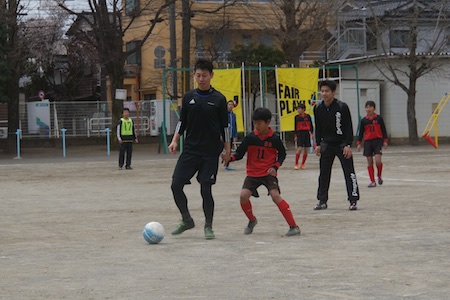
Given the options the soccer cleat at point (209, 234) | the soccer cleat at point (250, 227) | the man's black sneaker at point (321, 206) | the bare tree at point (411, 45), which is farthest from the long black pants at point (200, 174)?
the bare tree at point (411, 45)

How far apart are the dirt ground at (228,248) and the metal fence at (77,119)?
2366cm

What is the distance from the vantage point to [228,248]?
8477 millimetres

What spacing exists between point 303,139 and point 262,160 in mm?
12794

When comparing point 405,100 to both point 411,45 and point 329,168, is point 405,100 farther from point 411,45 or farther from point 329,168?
point 329,168

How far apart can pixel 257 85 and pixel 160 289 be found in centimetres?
3250

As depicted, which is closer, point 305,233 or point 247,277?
point 247,277

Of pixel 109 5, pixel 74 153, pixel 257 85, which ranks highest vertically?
pixel 109 5

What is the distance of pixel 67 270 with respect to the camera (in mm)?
7320

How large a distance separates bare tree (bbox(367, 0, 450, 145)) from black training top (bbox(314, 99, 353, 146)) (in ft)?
78.4

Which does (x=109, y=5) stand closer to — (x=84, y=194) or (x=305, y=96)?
(x=305, y=96)

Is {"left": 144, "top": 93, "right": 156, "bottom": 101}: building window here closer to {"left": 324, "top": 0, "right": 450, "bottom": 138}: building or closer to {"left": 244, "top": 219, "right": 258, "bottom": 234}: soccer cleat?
{"left": 324, "top": 0, "right": 450, "bottom": 138}: building

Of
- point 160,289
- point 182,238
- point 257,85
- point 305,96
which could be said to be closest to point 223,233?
point 182,238

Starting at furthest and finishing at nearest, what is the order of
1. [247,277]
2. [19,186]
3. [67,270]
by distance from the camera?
[19,186]
[67,270]
[247,277]

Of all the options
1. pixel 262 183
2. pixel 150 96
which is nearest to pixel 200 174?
pixel 262 183
